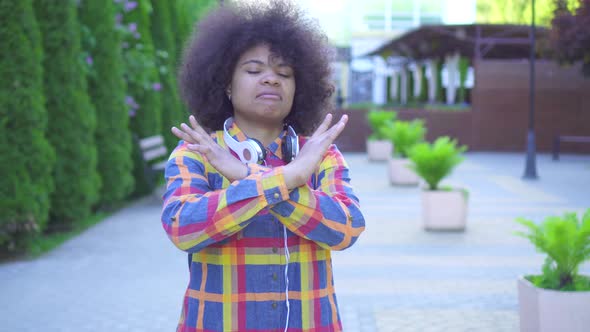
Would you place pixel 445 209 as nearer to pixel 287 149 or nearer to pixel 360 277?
pixel 360 277

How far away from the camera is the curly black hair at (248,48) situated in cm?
247

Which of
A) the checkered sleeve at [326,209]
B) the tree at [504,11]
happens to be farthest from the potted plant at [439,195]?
the tree at [504,11]

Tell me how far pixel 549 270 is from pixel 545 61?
21681 millimetres

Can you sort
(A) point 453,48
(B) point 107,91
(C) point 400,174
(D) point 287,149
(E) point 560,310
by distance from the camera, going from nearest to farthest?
A: (D) point 287,149, (E) point 560,310, (B) point 107,91, (C) point 400,174, (A) point 453,48

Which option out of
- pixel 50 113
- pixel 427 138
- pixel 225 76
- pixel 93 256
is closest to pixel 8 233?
pixel 93 256

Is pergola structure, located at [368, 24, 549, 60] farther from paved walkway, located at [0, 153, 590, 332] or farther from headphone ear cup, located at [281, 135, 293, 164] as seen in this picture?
headphone ear cup, located at [281, 135, 293, 164]

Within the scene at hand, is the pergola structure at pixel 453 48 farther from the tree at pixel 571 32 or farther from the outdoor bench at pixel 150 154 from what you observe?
the outdoor bench at pixel 150 154

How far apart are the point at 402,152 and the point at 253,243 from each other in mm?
14114

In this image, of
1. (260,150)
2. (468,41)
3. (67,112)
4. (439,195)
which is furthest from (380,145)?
(260,150)

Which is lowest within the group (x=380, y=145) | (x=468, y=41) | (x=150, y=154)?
(x=380, y=145)

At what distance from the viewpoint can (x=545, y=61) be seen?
25016 mm

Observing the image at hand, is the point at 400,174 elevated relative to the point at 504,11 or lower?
lower

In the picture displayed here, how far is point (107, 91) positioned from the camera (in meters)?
11.2

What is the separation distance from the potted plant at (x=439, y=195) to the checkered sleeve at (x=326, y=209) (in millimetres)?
7693
